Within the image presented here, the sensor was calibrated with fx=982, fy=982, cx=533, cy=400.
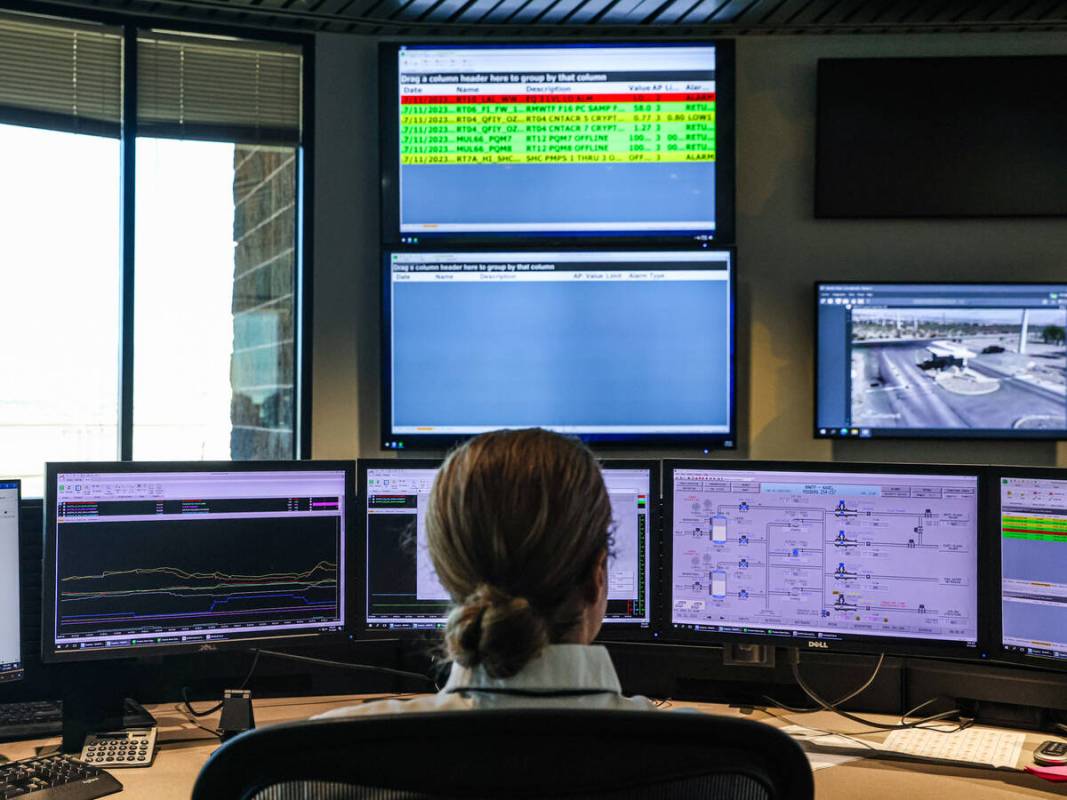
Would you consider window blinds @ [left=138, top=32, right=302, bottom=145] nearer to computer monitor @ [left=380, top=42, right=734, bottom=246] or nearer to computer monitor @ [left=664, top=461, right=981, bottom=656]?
computer monitor @ [left=380, top=42, right=734, bottom=246]

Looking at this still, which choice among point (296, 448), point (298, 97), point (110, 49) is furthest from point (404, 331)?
A: point (110, 49)

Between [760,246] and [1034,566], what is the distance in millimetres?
1429

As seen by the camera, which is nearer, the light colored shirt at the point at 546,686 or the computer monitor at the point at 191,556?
the light colored shirt at the point at 546,686

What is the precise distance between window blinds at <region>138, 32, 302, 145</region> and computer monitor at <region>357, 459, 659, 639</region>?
1.49 meters

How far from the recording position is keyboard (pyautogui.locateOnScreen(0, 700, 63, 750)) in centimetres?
178

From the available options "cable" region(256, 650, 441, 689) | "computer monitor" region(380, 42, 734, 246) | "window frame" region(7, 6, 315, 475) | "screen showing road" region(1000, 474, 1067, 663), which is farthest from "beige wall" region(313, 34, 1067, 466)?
"screen showing road" region(1000, 474, 1067, 663)

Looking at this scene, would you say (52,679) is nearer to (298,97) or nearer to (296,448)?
(296,448)

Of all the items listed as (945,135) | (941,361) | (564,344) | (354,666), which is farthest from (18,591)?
(945,135)

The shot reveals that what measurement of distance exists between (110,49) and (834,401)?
94.2 inches

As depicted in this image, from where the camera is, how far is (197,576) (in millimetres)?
1864

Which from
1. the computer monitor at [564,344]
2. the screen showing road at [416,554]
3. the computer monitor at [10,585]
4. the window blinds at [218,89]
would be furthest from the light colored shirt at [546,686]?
the window blinds at [218,89]

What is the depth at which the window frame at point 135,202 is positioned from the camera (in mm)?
2912

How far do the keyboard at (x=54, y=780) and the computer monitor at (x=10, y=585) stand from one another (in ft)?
0.61

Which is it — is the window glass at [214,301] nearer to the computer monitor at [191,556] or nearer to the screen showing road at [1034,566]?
the computer monitor at [191,556]
